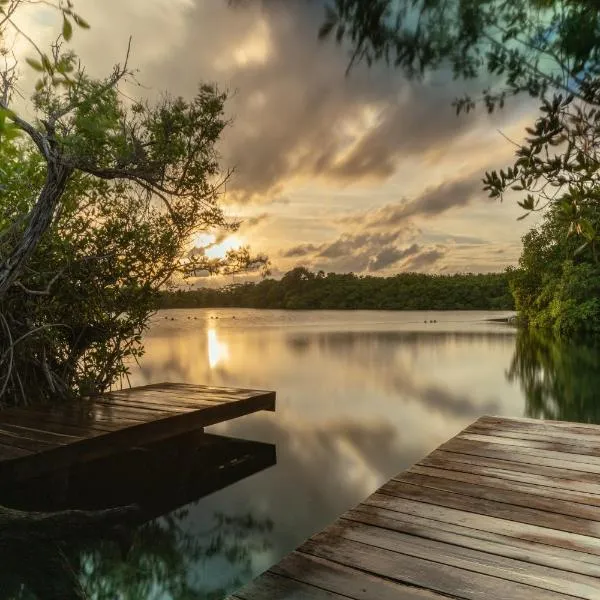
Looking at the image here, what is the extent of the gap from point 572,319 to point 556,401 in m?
16.8

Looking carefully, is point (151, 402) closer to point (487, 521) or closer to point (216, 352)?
point (487, 521)

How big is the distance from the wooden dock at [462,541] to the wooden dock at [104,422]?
271 cm

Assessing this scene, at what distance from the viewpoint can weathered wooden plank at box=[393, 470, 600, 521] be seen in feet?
9.61

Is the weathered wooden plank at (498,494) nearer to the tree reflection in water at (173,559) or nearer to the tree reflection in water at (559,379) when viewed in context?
the tree reflection in water at (173,559)

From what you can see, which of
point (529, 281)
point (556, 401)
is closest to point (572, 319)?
point (529, 281)

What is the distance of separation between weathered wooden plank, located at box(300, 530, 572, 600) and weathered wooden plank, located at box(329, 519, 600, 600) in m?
0.04

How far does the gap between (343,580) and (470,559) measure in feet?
1.81

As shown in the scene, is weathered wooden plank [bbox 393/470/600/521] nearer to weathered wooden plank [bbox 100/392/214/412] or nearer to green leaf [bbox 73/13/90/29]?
green leaf [bbox 73/13/90/29]

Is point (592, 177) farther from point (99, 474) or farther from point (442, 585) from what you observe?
point (99, 474)

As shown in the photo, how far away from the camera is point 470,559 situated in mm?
2365

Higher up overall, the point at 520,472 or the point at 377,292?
the point at 377,292

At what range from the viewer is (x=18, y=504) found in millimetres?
5121

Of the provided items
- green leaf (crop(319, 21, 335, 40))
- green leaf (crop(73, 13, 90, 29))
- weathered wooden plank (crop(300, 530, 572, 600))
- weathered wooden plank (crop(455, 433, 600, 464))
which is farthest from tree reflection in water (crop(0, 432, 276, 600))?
green leaf (crop(319, 21, 335, 40))

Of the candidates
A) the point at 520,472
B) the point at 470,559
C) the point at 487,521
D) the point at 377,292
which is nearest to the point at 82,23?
the point at 470,559
